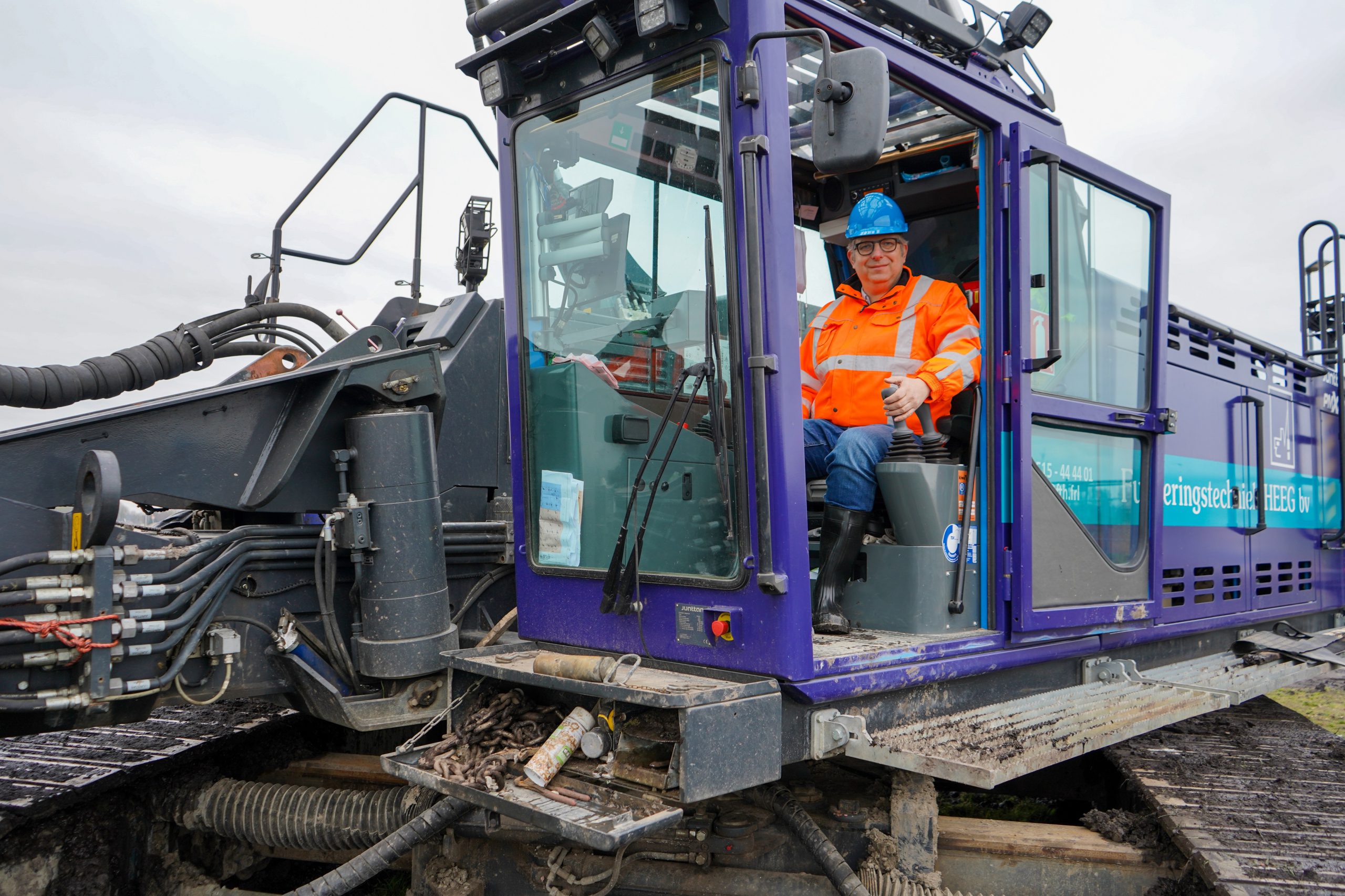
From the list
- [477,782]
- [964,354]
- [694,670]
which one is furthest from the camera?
[964,354]

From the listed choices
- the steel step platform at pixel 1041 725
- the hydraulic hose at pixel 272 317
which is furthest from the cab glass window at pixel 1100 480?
the hydraulic hose at pixel 272 317

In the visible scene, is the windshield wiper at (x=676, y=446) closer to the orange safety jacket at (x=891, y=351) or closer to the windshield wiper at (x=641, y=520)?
the windshield wiper at (x=641, y=520)

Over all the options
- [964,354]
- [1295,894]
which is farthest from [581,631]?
[1295,894]

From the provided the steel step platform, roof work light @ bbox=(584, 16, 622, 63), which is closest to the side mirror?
roof work light @ bbox=(584, 16, 622, 63)

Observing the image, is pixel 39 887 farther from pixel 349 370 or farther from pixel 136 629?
pixel 349 370

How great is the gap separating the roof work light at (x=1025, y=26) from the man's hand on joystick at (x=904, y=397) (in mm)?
1370

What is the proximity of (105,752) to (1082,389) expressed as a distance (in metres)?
3.82

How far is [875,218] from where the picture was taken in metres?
3.75

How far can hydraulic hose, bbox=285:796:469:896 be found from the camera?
286 cm

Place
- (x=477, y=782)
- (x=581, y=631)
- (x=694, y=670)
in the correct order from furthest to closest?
(x=581, y=631) < (x=694, y=670) < (x=477, y=782)

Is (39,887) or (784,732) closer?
(784,732)

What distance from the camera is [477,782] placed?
265 cm

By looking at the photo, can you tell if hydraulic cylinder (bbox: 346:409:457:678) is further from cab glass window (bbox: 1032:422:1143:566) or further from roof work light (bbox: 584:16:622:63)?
cab glass window (bbox: 1032:422:1143:566)

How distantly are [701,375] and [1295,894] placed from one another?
83.1 inches
